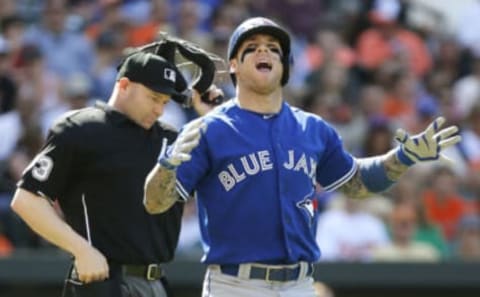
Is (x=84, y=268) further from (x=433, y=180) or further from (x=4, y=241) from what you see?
(x=433, y=180)

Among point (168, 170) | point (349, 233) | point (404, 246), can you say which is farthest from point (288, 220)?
point (404, 246)

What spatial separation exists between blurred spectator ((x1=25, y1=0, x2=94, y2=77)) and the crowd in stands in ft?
0.04

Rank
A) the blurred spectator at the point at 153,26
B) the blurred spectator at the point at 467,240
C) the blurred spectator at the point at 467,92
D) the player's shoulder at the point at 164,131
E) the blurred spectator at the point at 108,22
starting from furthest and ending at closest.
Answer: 1. the blurred spectator at the point at 467,92
2. the blurred spectator at the point at 153,26
3. the blurred spectator at the point at 108,22
4. the blurred spectator at the point at 467,240
5. the player's shoulder at the point at 164,131

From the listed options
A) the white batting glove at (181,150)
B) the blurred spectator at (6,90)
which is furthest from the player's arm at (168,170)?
the blurred spectator at (6,90)

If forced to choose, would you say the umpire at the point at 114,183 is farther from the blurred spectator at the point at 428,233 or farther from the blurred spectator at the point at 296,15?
the blurred spectator at the point at 296,15

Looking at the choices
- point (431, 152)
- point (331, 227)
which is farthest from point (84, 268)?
point (331, 227)

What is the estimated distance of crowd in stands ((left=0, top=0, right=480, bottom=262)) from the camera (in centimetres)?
1034

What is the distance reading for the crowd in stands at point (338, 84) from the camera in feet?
33.9

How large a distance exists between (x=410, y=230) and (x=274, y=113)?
4.77 m

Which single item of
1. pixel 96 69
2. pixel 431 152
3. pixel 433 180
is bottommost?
pixel 431 152

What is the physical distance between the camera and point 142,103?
6.12 meters

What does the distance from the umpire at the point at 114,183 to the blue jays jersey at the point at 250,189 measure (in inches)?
15.9

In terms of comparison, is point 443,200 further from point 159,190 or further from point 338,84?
point 159,190

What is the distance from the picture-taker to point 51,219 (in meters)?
5.77
